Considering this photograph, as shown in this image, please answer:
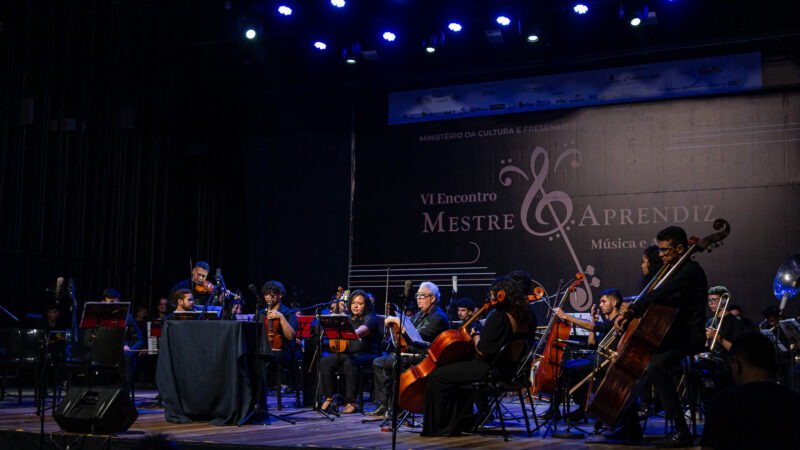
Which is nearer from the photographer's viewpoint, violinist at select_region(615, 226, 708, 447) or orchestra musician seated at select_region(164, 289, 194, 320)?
violinist at select_region(615, 226, 708, 447)

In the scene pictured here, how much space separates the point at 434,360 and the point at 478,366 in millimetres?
378

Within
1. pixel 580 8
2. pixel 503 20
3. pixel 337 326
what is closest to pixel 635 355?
pixel 337 326

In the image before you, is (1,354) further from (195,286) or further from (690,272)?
(690,272)

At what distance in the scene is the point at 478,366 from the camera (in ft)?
19.7

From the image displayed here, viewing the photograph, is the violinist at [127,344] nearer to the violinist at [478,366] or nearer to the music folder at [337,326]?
the music folder at [337,326]

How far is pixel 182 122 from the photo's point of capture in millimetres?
13883

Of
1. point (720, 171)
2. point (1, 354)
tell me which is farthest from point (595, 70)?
point (1, 354)

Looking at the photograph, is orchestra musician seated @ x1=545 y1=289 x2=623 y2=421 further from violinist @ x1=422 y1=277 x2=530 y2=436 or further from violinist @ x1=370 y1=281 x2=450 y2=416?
violinist @ x1=370 y1=281 x2=450 y2=416

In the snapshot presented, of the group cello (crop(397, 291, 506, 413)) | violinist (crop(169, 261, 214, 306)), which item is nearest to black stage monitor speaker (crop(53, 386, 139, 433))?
cello (crop(397, 291, 506, 413))

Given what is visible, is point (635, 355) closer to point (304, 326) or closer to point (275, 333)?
point (304, 326)

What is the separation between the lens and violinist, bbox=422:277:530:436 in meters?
5.92

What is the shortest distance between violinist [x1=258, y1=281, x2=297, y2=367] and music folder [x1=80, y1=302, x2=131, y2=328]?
4.66 ft

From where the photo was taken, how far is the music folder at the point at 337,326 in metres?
7.55

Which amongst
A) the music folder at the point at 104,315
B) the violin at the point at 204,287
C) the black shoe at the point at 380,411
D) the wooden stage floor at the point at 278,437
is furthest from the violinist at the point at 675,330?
the violin at the point at 204,287
